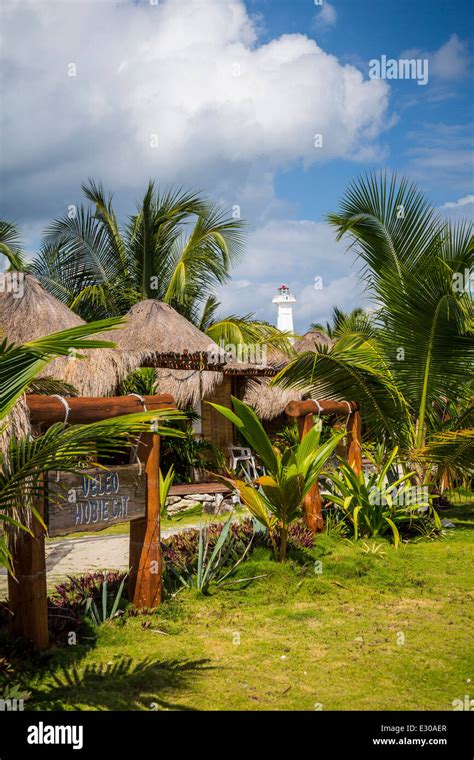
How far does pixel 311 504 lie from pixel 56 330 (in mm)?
6186

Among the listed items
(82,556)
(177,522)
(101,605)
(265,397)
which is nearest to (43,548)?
(101,605)

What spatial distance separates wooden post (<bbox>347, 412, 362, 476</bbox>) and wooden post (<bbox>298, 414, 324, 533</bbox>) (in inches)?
36.6

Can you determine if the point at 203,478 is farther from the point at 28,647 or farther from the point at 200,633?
the point at 28,647

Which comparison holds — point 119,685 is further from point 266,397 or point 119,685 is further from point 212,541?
point 266,397

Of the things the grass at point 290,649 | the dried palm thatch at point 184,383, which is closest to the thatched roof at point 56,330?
the dried palm thatch at point 184,383

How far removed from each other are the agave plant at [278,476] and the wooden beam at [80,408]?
3.84ft

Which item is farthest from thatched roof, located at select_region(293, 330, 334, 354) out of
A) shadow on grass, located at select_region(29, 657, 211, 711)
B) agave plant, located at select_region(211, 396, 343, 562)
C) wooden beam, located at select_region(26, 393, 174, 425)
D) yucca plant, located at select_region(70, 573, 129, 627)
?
shadow on grass, located at select_region(29, 657, 211, 711)

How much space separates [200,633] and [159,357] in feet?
26.3

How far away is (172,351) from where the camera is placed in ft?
46.0

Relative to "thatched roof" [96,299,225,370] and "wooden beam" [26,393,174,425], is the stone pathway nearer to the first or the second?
"wooden beam" [26,393,174,425]

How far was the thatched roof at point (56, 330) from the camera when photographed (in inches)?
487

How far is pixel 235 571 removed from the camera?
6848 millimetres

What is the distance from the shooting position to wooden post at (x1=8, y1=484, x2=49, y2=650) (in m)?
4.55
